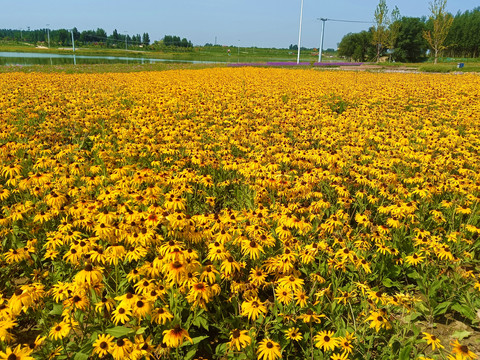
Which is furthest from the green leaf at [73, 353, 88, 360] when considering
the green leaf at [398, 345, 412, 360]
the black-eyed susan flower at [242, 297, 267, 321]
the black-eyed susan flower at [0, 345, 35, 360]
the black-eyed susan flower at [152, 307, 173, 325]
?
the green leaf at [398, 345, 412, 360]

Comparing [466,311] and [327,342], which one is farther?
[466,311]

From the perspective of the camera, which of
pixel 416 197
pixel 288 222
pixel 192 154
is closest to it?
pixel 288 222

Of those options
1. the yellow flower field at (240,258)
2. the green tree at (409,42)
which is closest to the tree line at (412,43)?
the green tree at (409,42)

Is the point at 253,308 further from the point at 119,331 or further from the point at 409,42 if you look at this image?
the point at 409,42

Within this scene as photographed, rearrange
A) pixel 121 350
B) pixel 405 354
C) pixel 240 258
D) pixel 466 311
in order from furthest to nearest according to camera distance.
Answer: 1. pixel 240 258
2. pixel 466 311
3. pixel 405 354
4. pixel 121 350

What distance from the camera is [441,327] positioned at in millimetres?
3740

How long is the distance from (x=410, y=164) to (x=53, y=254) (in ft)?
22.8

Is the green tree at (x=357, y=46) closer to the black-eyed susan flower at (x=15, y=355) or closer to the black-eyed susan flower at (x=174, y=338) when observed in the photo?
the black-eyed susan flower at (x=174, y=338)

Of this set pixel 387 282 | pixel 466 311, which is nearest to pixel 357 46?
pixel 387 282

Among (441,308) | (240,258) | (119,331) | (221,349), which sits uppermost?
(240,258)

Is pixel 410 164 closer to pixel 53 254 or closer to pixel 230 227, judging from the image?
pixel 230 227

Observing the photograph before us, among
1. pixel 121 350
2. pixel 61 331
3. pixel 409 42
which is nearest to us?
pixel 121 350

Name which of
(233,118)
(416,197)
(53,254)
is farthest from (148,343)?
(233,118)

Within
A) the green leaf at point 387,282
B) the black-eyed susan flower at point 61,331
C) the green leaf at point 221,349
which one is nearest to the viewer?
the black-eyed susan flower at point 61,331
